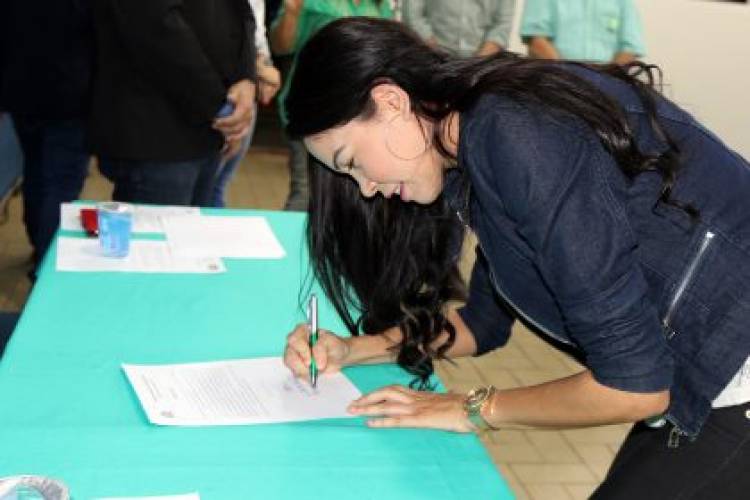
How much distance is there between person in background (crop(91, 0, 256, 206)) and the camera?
211cm

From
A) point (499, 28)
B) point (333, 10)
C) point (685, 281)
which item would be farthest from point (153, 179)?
point (499, 28)

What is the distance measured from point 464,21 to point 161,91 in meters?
1.90

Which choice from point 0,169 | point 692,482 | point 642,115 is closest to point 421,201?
point 642,115

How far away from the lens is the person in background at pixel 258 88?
269 cm

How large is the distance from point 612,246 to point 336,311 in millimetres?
786

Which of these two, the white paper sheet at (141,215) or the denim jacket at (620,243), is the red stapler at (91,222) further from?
the denim jacket at (620,243)

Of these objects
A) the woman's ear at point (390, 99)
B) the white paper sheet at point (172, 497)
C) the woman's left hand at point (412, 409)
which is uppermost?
the woman's ear at point (390, 99)

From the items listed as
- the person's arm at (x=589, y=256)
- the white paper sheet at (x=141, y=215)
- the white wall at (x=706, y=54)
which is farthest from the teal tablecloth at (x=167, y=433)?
the white wall at (x=706, y=54)

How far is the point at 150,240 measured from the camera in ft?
6.09

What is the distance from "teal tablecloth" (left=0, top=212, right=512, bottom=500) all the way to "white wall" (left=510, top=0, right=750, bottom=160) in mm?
4042

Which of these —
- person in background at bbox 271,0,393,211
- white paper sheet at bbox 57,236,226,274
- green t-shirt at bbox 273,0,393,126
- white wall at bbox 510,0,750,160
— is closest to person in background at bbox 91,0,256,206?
white paper sheet at bbox 57,236,226,274

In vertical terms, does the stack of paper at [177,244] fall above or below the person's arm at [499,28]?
below

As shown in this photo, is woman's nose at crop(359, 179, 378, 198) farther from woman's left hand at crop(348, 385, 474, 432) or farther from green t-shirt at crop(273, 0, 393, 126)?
green t-shirt at crop(273, 0, 393, 126)

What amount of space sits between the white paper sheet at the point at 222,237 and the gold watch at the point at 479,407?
0.77 m
